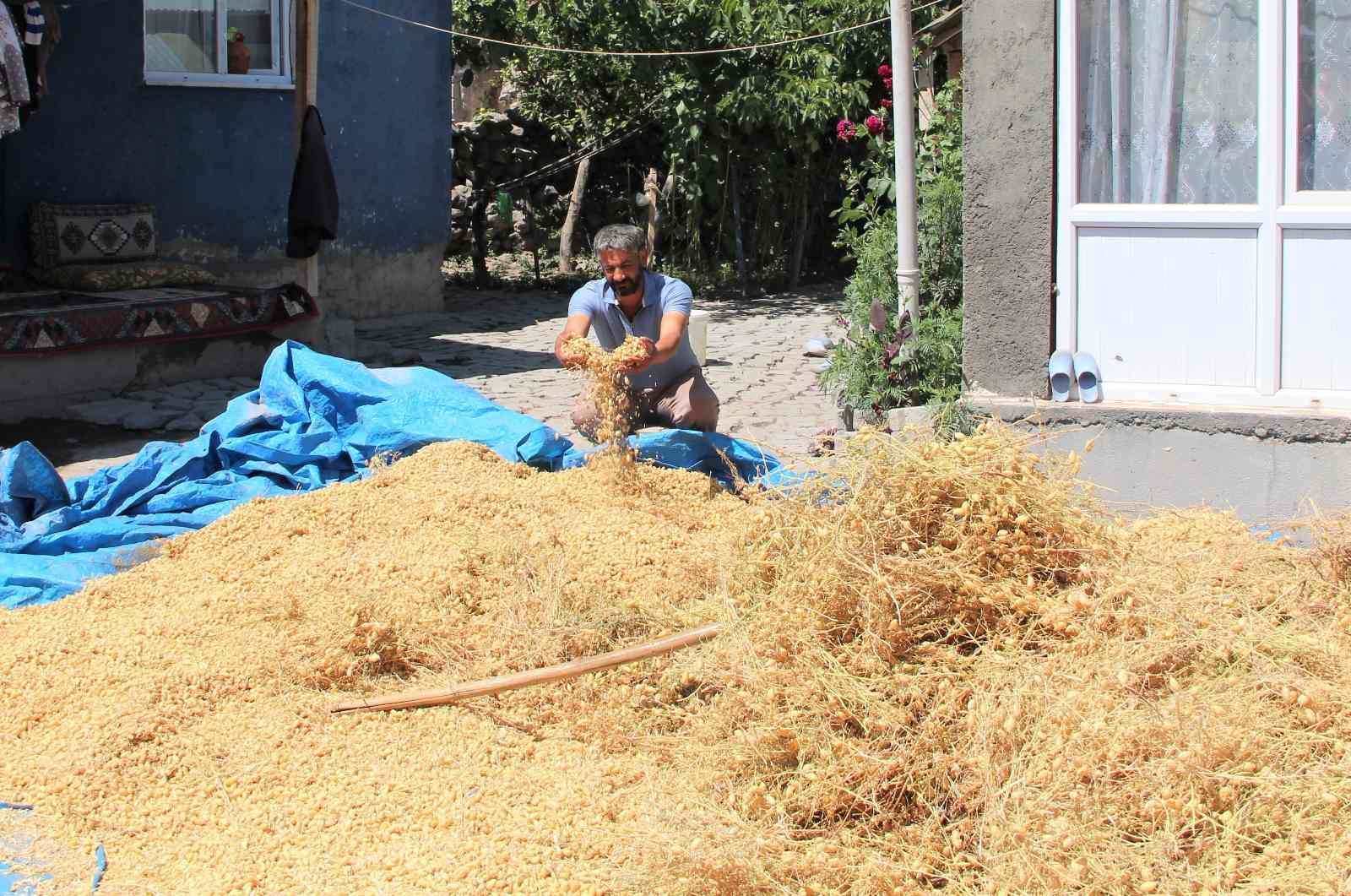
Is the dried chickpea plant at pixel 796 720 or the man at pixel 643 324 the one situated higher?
the man at pixel 643 324

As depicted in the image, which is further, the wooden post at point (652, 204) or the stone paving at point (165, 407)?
the wooden post at point (652, 204)

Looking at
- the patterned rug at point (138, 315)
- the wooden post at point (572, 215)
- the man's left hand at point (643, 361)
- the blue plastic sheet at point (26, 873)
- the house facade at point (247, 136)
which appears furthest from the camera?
the wooden post at point (572, 215)

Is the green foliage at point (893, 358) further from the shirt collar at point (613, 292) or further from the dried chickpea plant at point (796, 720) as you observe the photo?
the dried chickpea plant at point (796, 720)

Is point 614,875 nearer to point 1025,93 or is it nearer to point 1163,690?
point 1163,690

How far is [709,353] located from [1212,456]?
5.14 m

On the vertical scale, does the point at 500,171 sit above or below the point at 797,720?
above

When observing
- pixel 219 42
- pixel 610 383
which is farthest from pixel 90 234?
pixel 610 383

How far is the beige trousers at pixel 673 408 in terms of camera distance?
6012 millimetres

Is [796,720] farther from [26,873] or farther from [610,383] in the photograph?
[610,383]

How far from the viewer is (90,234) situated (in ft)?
31.7

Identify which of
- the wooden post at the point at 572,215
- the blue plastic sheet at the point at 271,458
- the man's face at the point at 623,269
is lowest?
the blue plastic sheet at the point at 271,458

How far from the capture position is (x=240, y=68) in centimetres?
1061

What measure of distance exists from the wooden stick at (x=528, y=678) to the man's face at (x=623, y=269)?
2.59 metres

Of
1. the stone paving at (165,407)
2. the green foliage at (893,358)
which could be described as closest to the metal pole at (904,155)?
the green foliage at (893,358)
